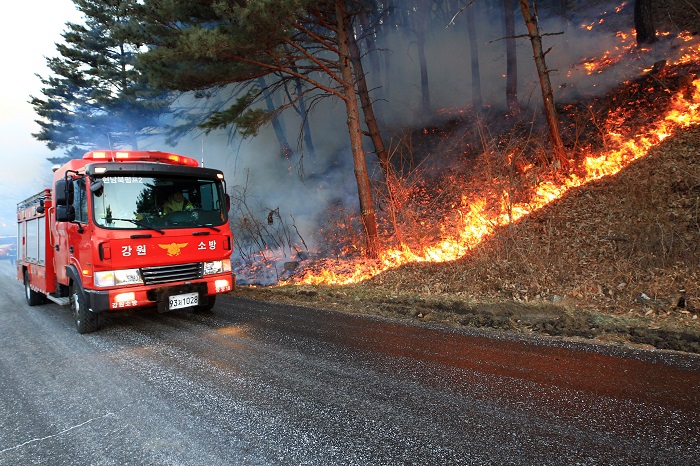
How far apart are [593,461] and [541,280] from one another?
5521mm

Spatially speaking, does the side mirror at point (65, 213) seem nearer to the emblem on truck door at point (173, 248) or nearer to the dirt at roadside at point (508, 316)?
the emblem on truck door at point (173, 248)

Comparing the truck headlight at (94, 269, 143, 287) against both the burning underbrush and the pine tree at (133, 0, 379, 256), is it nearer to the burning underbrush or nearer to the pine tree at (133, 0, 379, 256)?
the burning underbrush

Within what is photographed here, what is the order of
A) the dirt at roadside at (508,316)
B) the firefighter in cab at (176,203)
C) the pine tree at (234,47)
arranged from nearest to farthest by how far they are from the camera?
the dirt at roadside at (508,316)
the firefighter in cab at (176,203)
the pine tree at (234,47)

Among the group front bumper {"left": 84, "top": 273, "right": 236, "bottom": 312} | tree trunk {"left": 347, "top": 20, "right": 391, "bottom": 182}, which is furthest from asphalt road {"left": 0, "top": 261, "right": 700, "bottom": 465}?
tree trunk {"left": 347, "top": 20, "right": 391, "bottom": 182}

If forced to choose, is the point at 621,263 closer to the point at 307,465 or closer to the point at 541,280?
the point at 541,280

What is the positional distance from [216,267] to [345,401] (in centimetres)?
403

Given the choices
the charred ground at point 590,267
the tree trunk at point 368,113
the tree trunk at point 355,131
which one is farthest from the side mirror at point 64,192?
the tree trunk at point 368,113

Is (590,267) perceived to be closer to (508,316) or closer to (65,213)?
(508,316)

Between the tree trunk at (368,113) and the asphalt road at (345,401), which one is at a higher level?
the tree trunk at (368,113)

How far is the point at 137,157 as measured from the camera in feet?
23.2

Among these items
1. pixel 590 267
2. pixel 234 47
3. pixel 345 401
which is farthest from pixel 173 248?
pixel 590 267

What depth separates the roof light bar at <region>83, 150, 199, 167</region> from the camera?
269 inches

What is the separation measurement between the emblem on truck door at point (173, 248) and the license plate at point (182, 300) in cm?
65

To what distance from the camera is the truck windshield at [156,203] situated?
619cm
